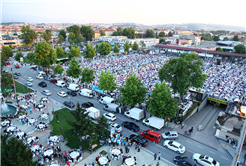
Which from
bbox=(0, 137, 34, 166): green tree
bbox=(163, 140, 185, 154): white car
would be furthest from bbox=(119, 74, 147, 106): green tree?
bbox=(0, 137, 34, 166): green tree

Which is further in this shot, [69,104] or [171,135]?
[69,104]

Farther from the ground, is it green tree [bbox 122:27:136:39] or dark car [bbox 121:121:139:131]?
green tree [bbox 122:27:136:39]

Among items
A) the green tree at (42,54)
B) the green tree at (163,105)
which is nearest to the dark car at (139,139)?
the green tree at (163,105)

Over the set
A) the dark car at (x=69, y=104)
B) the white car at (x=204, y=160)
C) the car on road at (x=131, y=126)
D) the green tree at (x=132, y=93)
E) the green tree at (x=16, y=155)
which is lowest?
the white car at (x=204, y=160)

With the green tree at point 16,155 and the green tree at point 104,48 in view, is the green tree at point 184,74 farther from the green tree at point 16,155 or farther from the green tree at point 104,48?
the green tree at point 104,48

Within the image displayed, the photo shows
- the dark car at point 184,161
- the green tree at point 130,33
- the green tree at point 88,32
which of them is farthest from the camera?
the green tree at point 130,33

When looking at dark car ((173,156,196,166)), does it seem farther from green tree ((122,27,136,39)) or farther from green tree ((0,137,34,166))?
green tree ((122,27,136,39))

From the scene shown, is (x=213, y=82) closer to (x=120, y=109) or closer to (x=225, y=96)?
(x=225, y=96)

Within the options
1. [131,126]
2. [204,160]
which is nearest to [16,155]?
[131,126]

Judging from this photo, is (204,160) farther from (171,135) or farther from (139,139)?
(139,139)

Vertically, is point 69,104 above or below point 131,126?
above

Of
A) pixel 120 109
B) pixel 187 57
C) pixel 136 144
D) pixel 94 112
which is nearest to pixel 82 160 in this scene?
pixel 136 144
